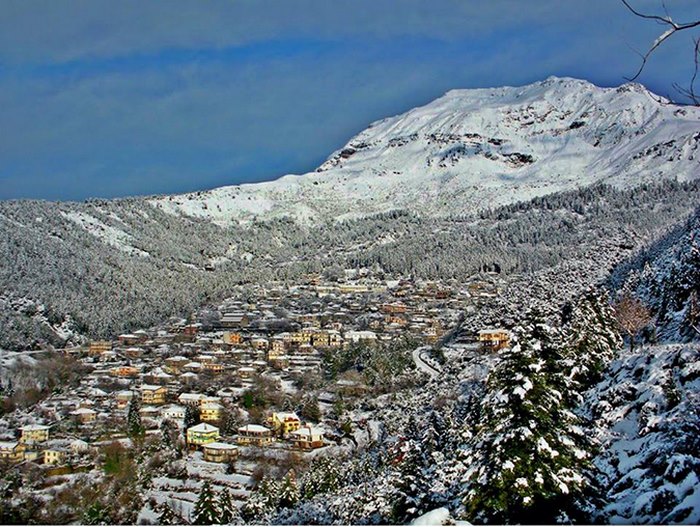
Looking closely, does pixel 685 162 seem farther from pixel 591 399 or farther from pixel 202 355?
pixel 591 399

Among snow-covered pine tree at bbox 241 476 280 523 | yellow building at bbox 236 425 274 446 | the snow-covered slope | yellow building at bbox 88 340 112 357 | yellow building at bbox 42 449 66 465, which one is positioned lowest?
yellow building at bbox 236 425 274 446

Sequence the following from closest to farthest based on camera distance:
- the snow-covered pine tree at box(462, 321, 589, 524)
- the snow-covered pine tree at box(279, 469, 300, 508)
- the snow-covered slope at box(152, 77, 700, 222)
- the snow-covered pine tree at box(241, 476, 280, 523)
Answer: the snow-covered pine tree at box(462, 321, 589, 524), the snow-covered pine tree at box(241, 476, 280, 523), the snow-covered pine tree at box(279, 469, 300, 508), the snow-covered slope at box(152, 77, 700, 222)

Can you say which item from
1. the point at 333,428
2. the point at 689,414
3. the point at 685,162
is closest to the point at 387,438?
the point at 333,428

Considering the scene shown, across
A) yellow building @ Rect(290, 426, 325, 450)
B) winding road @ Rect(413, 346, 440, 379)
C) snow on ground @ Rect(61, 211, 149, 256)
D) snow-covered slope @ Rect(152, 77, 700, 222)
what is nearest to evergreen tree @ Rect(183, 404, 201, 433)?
yellow building @ Rect(290, 426, 325, 450)

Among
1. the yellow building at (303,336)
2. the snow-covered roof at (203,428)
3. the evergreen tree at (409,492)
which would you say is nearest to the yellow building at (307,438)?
the snow-covered roof at (203,428)

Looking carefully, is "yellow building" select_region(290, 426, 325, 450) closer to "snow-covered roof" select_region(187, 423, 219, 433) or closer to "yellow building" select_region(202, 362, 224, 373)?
"snow-covered roof" select_region(187, 423, 219, 433)

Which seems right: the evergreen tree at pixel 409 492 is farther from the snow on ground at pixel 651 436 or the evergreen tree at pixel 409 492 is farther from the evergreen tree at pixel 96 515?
the evergreen tree at pixel 96 515

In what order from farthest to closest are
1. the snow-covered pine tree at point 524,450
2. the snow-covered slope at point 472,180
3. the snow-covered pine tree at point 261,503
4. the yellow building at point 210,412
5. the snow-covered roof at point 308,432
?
the snow-covered slope at point 472,180, the yellow building at point 210,412, the snow-covered roof at point 308,432, the snow-covered pine tree at point 261,503, the snow-covered pine tree at point 524,450
